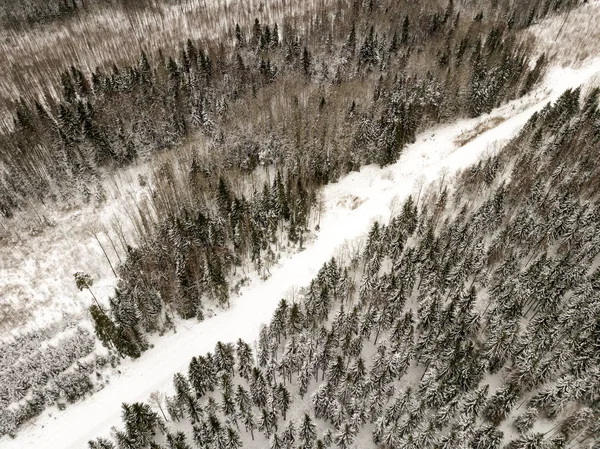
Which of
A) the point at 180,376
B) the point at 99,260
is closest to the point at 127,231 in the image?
the point at 99,260

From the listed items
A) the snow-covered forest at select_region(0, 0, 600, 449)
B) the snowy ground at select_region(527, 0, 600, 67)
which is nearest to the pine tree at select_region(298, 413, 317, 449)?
the snow-covered forest at select_region(0, 0, 600, 449)

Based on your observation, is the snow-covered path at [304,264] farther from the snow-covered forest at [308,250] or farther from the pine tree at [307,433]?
the pine tree at [307,433]

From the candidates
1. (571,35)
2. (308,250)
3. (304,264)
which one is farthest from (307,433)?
(571,35)

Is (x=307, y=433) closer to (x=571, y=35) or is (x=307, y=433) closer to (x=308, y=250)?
(x=308, y=250)

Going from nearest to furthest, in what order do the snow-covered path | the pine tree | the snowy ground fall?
the pine tree → the snow-covered path → the snowy ground

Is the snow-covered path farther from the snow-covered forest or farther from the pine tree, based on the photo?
the pine tree

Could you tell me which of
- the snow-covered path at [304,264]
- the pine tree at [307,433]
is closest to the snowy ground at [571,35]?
the snow-covered path at [304,264]
